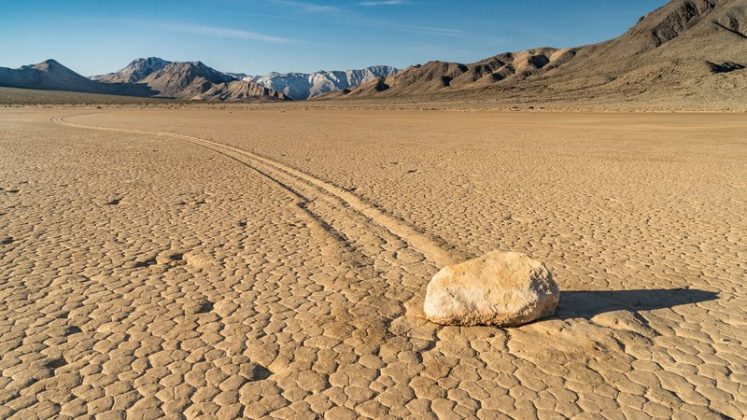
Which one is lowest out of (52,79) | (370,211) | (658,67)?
(52,79)

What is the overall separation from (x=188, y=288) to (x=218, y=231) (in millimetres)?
2168

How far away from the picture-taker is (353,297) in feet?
17.0

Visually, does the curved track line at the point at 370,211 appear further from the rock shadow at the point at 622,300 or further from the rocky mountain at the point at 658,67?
the rocky mountain at the point at 658,67

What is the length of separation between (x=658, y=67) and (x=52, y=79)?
173 meters

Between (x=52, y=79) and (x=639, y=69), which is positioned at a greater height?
(x=639, y=69)

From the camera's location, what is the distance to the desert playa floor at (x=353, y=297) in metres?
3.59

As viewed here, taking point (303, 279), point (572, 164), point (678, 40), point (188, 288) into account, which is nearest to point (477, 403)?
point (303, 279)

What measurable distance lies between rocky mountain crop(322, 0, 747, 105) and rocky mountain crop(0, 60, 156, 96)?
108m

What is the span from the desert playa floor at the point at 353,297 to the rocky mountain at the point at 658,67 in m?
51.7

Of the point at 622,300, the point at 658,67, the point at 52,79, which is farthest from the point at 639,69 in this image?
the point at 52,79

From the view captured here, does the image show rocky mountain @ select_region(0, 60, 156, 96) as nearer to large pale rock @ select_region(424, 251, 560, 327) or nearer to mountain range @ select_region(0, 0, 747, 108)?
mountain range @ select_region(0, 0, 747, 108)

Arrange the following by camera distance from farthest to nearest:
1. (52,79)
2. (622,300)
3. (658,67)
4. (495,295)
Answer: (52,79)
(658,67)
(622,300)
(495,295)

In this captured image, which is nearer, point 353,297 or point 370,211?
point 353,297

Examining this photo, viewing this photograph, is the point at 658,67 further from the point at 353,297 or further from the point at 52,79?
the point at 52,79
